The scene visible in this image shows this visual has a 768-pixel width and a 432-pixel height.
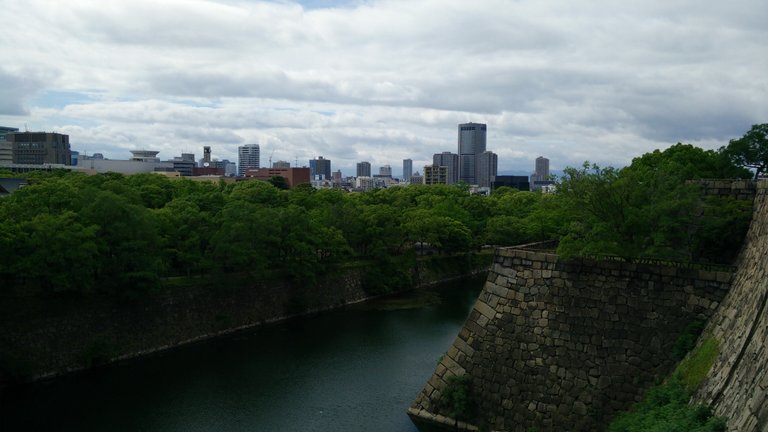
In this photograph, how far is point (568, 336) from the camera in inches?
632

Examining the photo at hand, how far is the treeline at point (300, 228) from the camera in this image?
16500 mm

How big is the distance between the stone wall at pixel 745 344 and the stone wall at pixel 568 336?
3.44 feet

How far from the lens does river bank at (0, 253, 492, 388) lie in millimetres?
23953

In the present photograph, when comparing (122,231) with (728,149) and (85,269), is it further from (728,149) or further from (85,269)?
(728,149)

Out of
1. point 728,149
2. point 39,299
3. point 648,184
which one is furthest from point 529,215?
point 39,299

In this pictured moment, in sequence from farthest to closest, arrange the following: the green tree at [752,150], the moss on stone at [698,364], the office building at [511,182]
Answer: the office building at [511,182] < the green tree at [752,150] < the moss on stone at [698,364]

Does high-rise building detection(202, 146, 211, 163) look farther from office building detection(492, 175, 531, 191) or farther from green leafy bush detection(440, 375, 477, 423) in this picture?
green leafy bush detection(440, 375, 477, 423)

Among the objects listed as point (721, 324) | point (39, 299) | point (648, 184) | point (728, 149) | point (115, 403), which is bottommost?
point (115, 403)

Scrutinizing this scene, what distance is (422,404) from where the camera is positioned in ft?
59.3

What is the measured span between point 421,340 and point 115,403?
1417cm

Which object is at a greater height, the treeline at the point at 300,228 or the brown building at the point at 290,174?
the brown building at the point at 290,174

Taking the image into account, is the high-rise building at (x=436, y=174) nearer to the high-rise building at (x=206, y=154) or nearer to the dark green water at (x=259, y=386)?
the high-rise building at (x=206, y=154)

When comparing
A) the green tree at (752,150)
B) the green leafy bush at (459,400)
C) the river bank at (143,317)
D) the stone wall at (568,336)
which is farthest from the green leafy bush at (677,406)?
the river bank at (143,317)

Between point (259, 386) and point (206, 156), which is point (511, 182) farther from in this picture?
point (259, 386)
